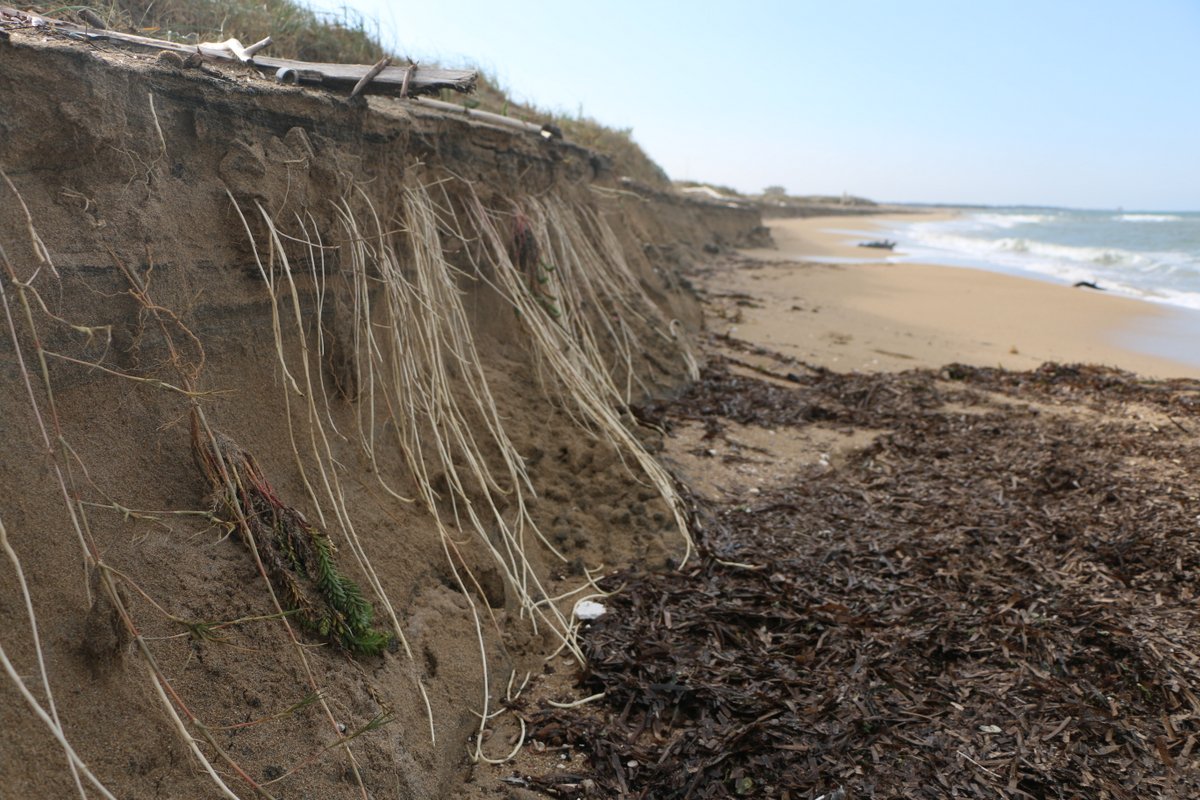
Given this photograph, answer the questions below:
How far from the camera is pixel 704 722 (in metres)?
2.49

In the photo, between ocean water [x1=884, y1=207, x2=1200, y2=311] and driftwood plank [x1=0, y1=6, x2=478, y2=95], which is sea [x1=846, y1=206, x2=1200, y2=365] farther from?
driftwood plank [x1=0, y1=6, x2=478, y2=95]

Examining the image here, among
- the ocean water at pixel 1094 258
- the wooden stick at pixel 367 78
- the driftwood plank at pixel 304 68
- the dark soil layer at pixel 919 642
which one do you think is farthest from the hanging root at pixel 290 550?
the ocean water at pixel 1094 258

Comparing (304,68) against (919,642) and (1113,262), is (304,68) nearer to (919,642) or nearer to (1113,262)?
(919,642)

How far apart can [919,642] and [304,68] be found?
9.91ft

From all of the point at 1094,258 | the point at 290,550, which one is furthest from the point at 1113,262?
the point at 290,550

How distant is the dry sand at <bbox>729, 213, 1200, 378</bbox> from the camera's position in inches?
307

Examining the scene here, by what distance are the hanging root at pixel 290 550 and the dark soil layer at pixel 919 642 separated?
661mm

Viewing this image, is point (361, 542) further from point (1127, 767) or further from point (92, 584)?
point (1127, 767)

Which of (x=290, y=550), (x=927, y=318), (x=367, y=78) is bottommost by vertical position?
(x=290, y=550)

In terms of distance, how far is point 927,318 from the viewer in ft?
32.7

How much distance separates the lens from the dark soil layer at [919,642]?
7.59 feet

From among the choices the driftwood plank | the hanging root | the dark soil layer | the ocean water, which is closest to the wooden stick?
the driftwood plank

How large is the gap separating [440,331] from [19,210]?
1.61m

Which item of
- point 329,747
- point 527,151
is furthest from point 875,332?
point 329,747
